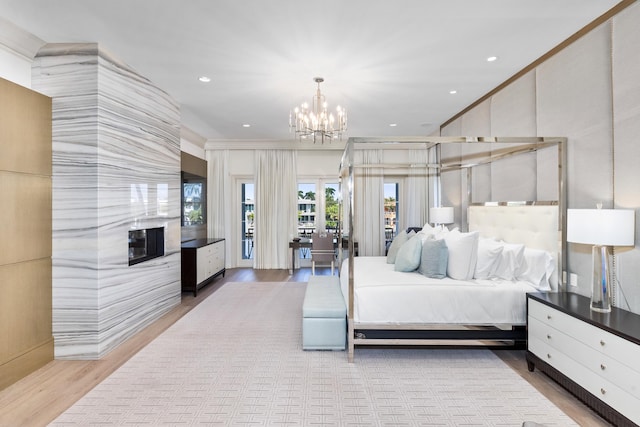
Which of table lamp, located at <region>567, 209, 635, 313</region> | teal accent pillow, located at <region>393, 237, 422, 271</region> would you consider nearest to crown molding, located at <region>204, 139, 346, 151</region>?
teal accent pillow, located at <region>393, 237, 422, 271</region>

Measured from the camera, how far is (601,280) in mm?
2131

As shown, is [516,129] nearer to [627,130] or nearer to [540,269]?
[627,130]

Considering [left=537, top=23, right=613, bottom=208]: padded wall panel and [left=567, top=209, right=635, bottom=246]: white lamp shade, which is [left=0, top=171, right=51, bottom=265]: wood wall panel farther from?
[left=537, top=23, right=613, bottom=208]: padded wall panel

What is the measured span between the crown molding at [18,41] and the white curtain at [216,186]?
396 centimetres

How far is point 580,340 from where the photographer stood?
6.75ft

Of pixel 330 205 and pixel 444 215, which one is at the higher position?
pixel 330 205

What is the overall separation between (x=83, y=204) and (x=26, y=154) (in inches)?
21.2

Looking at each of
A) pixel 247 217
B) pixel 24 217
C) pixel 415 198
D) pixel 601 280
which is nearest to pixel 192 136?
pixel 247 217

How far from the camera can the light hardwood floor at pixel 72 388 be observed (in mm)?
2004

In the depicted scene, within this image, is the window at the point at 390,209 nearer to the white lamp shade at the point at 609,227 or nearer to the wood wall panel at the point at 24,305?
the white lamp shade at the point at 609,227

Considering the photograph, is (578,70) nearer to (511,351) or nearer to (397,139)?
(397,139)

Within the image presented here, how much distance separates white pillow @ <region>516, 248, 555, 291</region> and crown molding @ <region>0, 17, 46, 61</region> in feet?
15.6

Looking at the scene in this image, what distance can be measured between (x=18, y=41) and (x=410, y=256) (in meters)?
3.95

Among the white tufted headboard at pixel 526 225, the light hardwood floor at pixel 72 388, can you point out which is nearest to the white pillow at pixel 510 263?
the white tufted headboard at pixel 526 225
